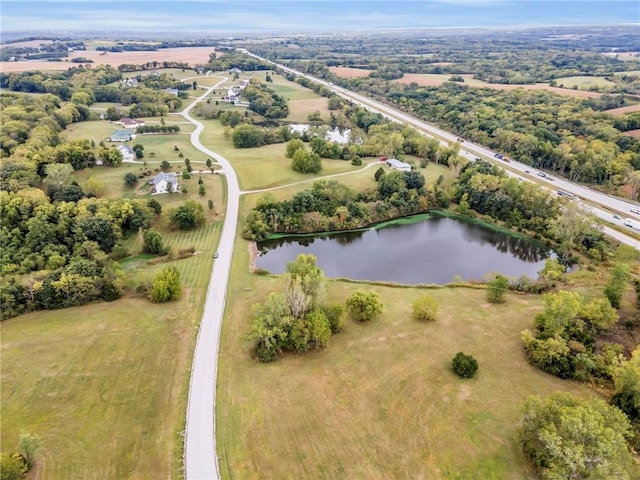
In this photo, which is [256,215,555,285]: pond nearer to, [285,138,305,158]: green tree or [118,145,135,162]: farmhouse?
[285,138,305,158]: green tree

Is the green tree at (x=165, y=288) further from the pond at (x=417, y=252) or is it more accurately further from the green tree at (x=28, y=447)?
the green tree at (x=28, y=447)

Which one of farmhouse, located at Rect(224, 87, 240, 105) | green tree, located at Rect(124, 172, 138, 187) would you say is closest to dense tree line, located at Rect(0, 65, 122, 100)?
farmhouse, located at Rect(224, 87, 240, 105)

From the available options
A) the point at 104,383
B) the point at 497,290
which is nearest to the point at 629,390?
the point at 497,290

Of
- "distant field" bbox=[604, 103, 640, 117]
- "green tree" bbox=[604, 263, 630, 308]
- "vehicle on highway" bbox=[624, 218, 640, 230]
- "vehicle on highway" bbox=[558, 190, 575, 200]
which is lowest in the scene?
"vehicle on highway" bbox=[624, 218, 640, 230]

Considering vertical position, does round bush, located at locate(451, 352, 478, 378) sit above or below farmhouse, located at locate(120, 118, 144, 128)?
below

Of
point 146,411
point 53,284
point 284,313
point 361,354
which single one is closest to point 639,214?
point 361,354

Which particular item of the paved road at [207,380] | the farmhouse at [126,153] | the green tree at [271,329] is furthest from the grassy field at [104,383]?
the farmhouse at [126,153]
